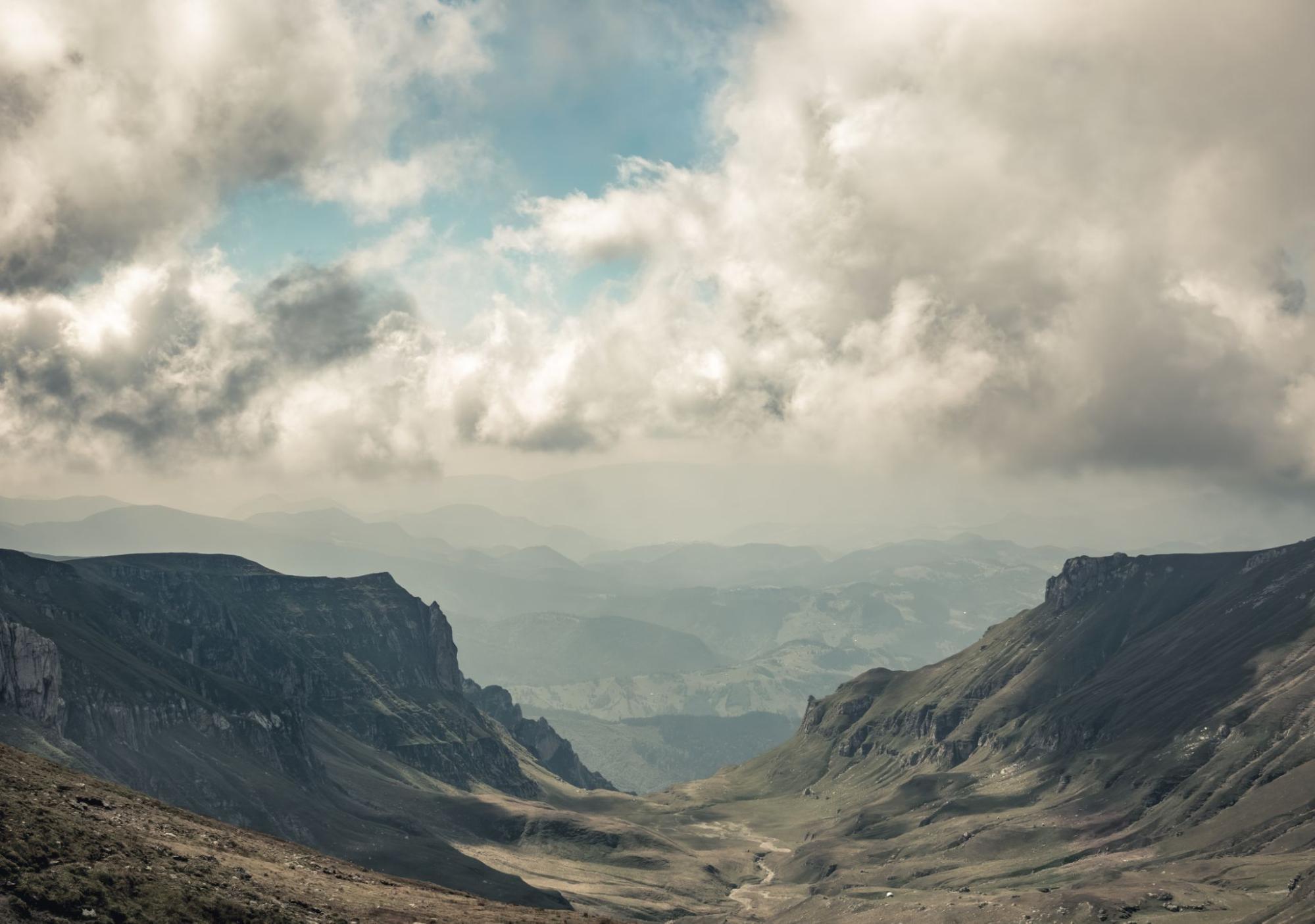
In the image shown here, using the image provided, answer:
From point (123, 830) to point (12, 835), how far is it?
17687mm

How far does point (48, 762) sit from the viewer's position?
455 ft

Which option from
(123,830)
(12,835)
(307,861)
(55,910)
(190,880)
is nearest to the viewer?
(55,910)

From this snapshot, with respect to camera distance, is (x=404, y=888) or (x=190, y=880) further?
(x=404, y=888)

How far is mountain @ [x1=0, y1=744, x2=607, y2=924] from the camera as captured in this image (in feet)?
283

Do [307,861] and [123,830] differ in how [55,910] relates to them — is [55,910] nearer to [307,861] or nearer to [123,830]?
[123,830]

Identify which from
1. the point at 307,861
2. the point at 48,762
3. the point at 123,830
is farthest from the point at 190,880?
the point at 48,762

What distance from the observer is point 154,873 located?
95.4m

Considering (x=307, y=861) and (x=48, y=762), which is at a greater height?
(x=48, y=762)

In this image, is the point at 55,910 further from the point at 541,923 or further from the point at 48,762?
the point at 48,762

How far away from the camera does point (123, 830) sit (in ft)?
350

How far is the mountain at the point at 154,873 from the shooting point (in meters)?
86.4

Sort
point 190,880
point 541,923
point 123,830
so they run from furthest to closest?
point 541,923 < point 123,830 < point 190,880

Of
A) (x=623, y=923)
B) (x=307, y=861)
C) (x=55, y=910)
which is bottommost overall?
(x=623, y=923)

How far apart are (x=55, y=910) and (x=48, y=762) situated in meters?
65.9
